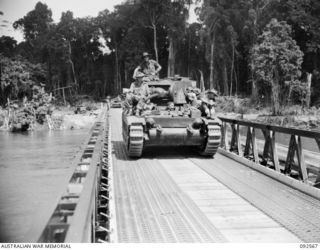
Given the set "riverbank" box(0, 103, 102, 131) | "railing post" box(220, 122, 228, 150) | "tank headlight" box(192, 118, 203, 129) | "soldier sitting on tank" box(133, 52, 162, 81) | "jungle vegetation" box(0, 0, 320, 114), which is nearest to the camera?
"tank headlight" box(192, 118, 203, 129)

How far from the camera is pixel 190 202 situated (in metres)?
6.27

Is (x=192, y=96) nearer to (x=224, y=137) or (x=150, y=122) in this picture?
(x=224, y=137)

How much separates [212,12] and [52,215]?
35.5 meters

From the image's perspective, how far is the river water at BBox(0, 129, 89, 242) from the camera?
1080 cm

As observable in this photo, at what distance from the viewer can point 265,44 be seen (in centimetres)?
2716

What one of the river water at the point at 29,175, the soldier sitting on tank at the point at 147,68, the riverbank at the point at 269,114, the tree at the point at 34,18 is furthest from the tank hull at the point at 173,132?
the riverbank at the point at 269,114

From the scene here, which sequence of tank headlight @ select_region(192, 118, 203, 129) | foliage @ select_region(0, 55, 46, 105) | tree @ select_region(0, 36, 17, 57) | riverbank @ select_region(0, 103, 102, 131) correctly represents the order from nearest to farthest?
tree @ select_region(0, 36, 17, 57)
tank headlight @ select_region(192, 118, 203, 129)
foliage @ select_region(0, 55, 46, 105)
riverbank @ select_region(0, 103, 102, 131)

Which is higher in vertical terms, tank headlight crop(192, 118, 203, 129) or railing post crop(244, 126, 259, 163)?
tank headlight crop(192, 118, 203, 129)

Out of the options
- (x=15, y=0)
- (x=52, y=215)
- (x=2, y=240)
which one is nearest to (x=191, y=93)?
(x=15, y=0)

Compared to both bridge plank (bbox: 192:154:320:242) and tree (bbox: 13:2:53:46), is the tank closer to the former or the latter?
bridge plank (bbox: 192:154:320:242)

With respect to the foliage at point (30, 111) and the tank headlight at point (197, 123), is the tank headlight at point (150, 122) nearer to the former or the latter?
the tank headlight at point (197, 123)

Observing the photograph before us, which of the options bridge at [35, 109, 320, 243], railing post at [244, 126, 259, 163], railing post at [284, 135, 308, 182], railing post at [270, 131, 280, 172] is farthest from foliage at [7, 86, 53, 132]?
railing post at [284, 135, 308, 182]

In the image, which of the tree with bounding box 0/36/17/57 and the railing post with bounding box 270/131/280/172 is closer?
the railing post with bounding box 270/131/280/172

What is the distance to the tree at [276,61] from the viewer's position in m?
27.2
